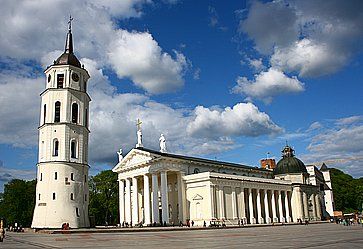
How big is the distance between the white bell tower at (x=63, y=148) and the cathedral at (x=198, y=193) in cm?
1154

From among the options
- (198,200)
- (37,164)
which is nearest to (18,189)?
(37,164)

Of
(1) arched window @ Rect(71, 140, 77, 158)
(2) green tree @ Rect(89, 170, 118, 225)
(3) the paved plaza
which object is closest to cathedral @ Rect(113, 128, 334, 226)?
(1) arched window @ Rect(71, 140, 77, 158)

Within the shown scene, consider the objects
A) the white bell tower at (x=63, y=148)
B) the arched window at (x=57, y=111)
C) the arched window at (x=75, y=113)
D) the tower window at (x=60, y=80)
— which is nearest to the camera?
the white bell tower at (x=63, y=148)

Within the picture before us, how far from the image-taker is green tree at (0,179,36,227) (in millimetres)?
75875

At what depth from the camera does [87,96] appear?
56531 mm

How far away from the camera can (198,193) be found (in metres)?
57.4

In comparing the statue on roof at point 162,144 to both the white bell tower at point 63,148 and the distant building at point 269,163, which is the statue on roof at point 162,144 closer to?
the white bell tower at point 63,148

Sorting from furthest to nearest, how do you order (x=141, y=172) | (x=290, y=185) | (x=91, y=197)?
(x=91, y=197), (x=290, y=185), (x=141, y=172)

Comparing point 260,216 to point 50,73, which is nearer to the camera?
point 50,73

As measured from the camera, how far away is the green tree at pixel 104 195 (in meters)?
84.3

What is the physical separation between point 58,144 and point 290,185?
46.9 metres

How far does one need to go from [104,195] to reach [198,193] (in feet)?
114

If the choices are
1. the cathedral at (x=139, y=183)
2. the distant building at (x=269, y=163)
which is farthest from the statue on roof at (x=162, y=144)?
the distant building at (x=269, y=163)

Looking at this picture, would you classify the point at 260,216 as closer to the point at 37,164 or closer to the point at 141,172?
the point at 141,172
